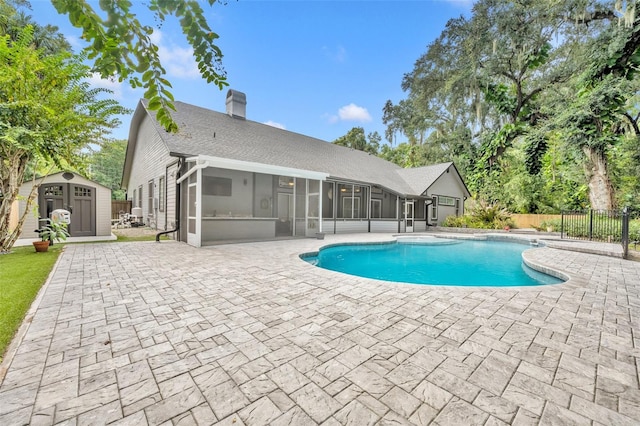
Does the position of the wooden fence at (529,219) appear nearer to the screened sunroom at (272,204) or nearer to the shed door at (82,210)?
the screened sunroom at (272,204)

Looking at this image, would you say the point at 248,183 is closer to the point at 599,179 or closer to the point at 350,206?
the point at 350,206

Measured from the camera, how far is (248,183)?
1145cm

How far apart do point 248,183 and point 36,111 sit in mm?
6443

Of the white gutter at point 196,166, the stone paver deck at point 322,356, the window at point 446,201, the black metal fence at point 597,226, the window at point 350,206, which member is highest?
the white gutter at point 196,166

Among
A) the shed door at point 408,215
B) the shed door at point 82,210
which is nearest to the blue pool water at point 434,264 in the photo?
the shed door at point 408,215

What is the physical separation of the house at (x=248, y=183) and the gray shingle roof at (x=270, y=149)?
0.07 m

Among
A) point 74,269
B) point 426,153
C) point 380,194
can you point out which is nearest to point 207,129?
point 74,269

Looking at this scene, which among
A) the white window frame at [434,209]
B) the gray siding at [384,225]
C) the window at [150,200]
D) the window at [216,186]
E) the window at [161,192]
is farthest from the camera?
the white window frame at [434,209]

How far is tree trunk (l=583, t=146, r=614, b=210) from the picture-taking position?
12.0 meters

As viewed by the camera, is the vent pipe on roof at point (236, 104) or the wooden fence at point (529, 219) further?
the wooden fence at point (529, 219)

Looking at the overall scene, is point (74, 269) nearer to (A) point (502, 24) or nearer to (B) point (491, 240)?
(B) point (491, 240)

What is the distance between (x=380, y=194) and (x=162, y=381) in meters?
14.9

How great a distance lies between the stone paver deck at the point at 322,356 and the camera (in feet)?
5.25

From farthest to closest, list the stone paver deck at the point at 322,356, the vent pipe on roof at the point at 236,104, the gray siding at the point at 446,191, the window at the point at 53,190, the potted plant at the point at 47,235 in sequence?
1. the gray siding at the point at 446,191
2. the vent pipe on roof at the point at 236,104
3. the window at the point at 53,190
4. the potted plant at the point at 47,235
5. the stone paver deck at the point at 322,356
